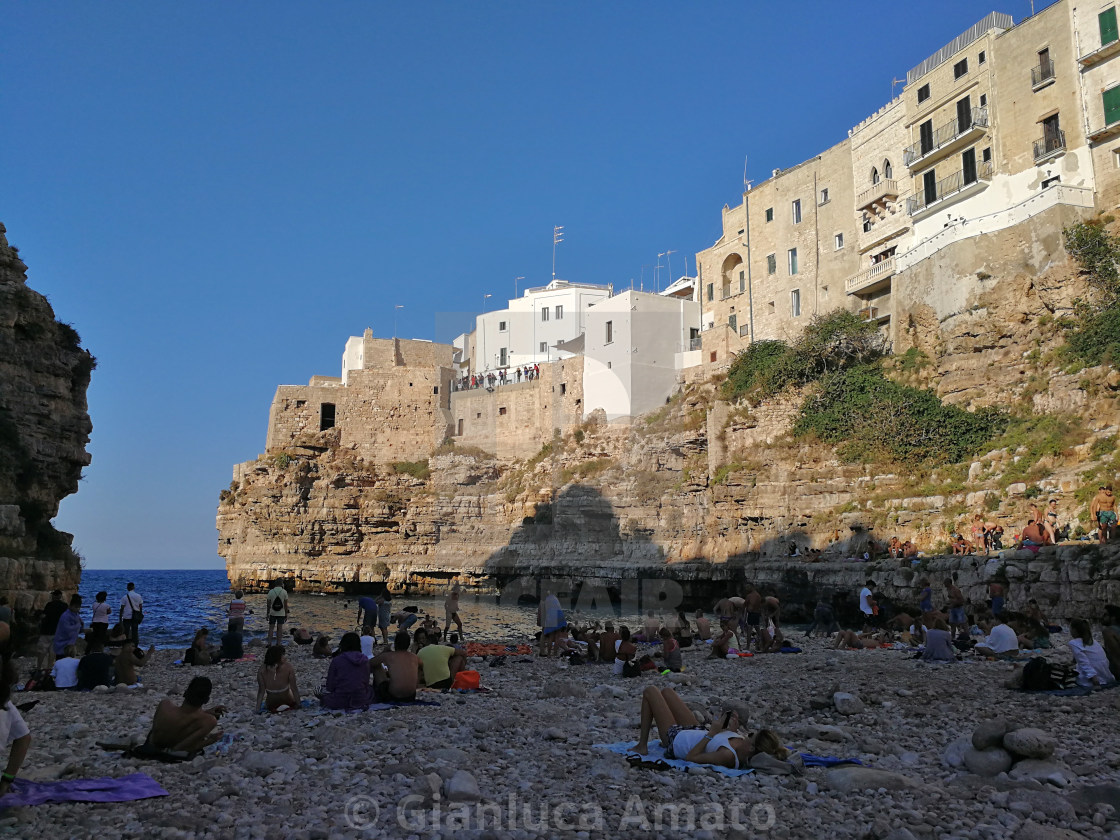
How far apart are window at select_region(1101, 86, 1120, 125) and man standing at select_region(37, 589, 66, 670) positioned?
30.4 meters

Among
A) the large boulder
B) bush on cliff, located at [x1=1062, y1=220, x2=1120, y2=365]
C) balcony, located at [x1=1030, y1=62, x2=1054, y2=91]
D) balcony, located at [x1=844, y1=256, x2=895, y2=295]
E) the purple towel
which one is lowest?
the purple towel

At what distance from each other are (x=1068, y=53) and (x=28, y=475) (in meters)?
32.2

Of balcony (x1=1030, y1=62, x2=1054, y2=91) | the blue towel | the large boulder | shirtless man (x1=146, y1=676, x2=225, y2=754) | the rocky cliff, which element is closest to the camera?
the large boulder

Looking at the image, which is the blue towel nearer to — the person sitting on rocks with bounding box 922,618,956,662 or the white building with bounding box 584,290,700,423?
the person sitting on rocks with bounding box 922,618,956,662

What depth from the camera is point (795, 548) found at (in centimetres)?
2609

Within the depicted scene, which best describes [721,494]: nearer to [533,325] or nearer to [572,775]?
[572,775]

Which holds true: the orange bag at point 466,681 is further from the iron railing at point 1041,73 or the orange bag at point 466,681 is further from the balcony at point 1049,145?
the iron railing at point 1041,73

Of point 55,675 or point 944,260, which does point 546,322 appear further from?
point 55,675

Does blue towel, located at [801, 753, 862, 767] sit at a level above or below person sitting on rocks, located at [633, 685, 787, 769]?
below

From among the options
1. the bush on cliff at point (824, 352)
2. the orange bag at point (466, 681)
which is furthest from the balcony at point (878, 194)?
the orange bag at point (466, 681)

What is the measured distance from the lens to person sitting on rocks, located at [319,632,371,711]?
27.7 feet

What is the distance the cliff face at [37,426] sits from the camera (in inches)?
607

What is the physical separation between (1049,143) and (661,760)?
28.7 meters

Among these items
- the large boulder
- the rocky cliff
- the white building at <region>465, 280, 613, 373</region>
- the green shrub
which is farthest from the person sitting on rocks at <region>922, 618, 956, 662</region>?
the white building at <region>465, 280, 613, 373</region>
